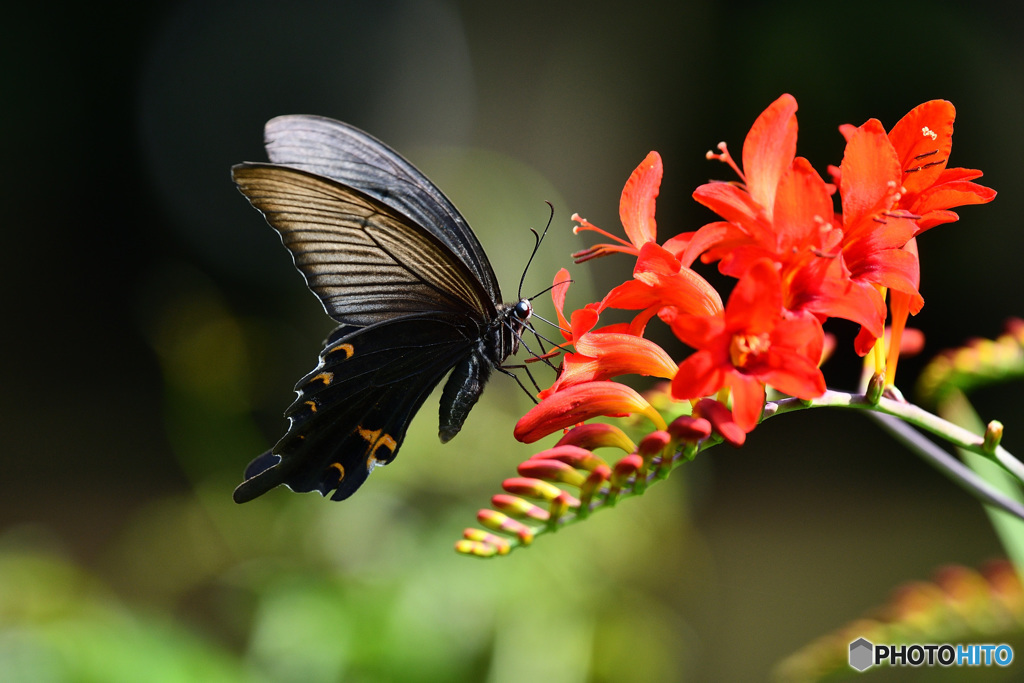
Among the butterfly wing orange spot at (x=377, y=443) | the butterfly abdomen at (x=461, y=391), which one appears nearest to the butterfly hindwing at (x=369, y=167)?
the butterfly abdomen at (x=461, y=391)

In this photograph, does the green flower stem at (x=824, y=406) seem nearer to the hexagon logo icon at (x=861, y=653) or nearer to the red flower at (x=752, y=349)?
the red flower at (x=752, y=349)

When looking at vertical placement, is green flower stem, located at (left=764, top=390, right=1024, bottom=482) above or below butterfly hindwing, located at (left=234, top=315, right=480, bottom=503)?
above

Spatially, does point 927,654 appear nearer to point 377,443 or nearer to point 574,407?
point 574,407

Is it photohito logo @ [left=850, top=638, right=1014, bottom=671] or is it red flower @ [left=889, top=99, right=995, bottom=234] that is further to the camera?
photohito logo @ [left=850, top=638, right=1014, bottom=671]

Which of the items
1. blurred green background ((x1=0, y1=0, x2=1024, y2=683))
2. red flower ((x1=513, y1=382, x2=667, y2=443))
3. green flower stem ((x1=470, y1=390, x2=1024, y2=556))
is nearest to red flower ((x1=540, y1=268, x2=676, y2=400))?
red flower ((x1=513, y1=382, x2=667, y2=443))

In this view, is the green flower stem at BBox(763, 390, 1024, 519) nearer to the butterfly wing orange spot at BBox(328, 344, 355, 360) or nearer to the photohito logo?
the photohito logo

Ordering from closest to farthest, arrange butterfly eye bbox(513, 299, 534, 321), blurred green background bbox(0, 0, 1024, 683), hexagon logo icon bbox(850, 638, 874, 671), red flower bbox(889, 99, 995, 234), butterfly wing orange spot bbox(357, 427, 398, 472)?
1. red flower bbox(889, 99, 995, 234)
2. hexagon logo icon bbox(850, 638, 874, 671)
3. butterfly wing orange spot bbox(357, 427, 398, 472)
4. butterfly eye bbox(513, 299, 534, 321)
5. blurred green background bbox(0, 0, 1024, 683)

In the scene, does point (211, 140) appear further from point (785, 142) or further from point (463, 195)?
point (785, 142)
